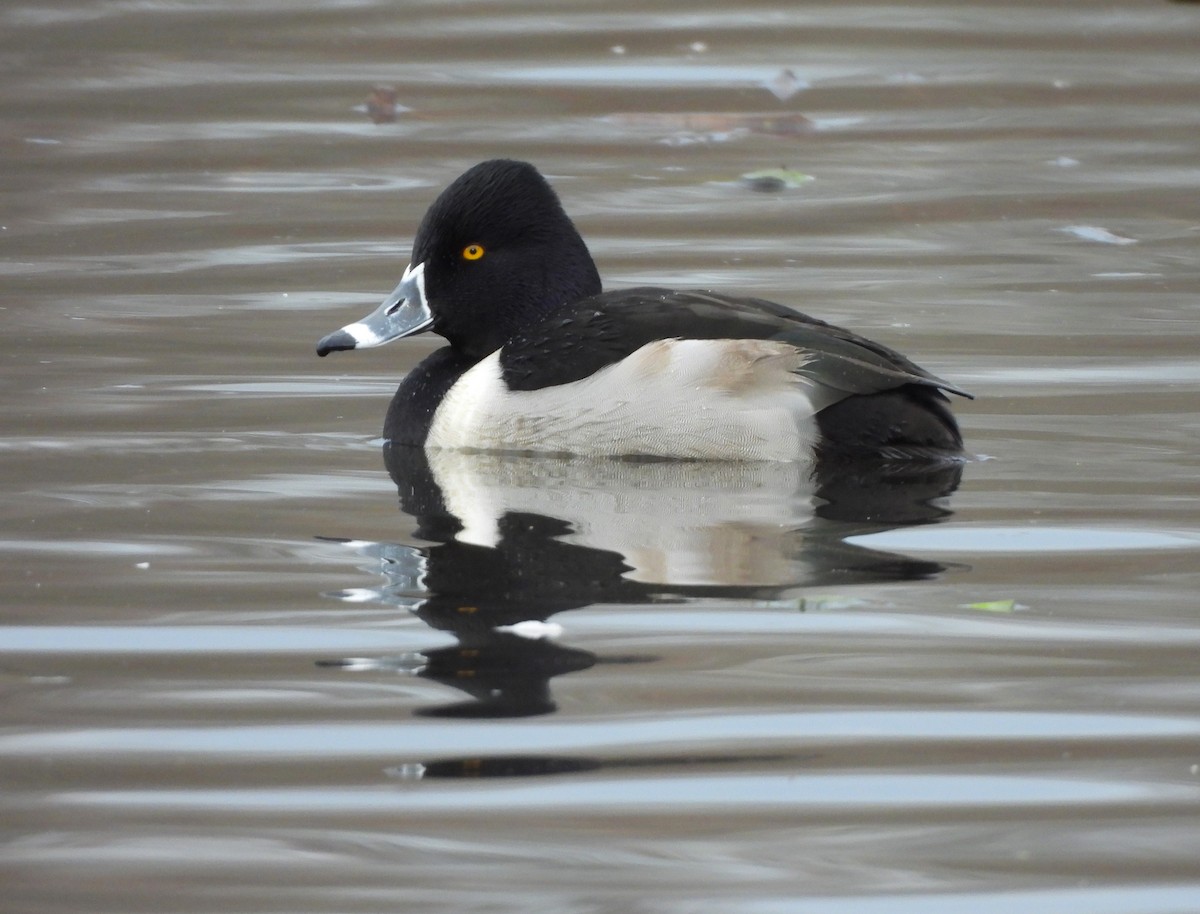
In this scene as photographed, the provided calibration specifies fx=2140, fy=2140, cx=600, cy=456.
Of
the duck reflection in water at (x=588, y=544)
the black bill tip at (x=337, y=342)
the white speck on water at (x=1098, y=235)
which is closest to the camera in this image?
the duck reflection in water at (x=588, y=544)

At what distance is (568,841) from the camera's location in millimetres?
3703

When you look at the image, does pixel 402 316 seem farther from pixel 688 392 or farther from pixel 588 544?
pixel 588 544

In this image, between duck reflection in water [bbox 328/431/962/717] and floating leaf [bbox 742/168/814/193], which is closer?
duck reflection in water [bbox 328/431/962/717]

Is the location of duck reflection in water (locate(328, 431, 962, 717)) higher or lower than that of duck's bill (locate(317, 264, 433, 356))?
lower

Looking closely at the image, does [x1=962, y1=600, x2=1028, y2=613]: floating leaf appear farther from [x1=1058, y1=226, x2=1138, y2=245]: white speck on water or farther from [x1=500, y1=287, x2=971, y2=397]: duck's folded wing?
[x1=1058, y1=226, x2=1138, y2=245]: white speck on water

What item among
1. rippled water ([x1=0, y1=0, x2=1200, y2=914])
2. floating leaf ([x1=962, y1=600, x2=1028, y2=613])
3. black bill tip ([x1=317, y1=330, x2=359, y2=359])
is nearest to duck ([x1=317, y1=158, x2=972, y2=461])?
rippled water ([x1=0, y1=0, x2=1200, y2=914])

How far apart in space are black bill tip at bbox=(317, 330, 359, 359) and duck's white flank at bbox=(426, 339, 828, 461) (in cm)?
75

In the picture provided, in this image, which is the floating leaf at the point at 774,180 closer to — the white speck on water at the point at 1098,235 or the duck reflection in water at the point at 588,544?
the white speck on water at the point at 1098,235

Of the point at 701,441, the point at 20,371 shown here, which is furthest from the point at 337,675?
the point at 20,371

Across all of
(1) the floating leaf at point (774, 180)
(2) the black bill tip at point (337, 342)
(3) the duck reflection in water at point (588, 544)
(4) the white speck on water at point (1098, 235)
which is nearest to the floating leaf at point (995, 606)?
(3) the duck reflection in water at point (588, 544)

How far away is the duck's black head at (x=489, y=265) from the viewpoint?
705 cm

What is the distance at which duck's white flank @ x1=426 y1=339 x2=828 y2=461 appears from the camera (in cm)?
623

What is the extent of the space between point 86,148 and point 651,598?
27.3ft

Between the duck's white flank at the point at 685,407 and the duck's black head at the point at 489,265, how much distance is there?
0.71 metres
